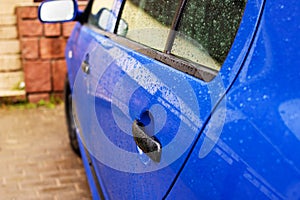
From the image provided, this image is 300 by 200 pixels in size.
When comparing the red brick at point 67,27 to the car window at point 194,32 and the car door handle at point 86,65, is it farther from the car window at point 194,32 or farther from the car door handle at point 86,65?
the car window at point 194,32

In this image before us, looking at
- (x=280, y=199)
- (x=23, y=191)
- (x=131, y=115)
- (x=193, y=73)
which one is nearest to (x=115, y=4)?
(x=131, y=115)

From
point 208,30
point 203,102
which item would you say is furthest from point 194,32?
point 203,102

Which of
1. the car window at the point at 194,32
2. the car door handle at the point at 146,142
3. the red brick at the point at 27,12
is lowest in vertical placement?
the red brick at the point at 27,12

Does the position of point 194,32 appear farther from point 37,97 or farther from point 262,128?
point 37,97

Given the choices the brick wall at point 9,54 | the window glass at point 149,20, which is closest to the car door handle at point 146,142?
the window glass at point 149,20

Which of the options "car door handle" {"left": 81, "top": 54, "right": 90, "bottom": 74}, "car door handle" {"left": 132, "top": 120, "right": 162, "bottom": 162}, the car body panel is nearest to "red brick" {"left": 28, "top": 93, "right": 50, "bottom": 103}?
"car door handle" {"left": 81, "top": 54, "right": 90, "bottom": 74}

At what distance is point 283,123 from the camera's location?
1.25 meters

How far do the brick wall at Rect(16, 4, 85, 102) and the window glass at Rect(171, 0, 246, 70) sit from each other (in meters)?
3.86

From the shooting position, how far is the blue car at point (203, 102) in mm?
1274

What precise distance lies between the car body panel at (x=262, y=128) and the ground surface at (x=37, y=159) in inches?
96.8

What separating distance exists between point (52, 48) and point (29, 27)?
0.35 meters

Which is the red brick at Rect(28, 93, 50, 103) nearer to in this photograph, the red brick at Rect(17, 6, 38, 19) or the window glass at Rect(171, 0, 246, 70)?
the red brick at Rect(17, 6, 38, 19)

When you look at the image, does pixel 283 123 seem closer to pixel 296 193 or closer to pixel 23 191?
pixel 296 193

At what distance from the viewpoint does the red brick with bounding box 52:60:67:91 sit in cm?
570
